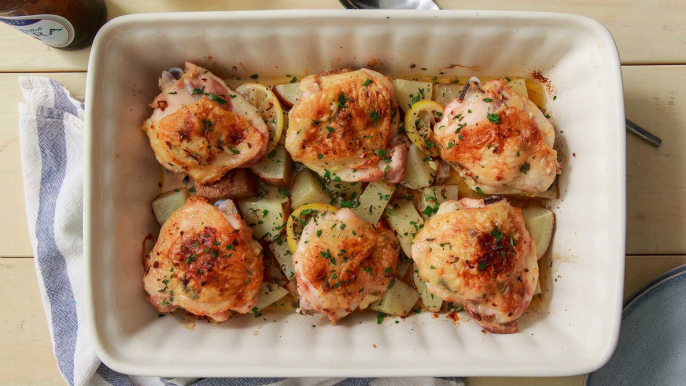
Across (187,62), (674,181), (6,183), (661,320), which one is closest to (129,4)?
(187,62)

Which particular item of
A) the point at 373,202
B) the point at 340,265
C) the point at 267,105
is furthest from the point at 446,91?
the point at 340,265

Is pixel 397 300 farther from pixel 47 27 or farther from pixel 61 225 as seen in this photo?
pixel 47 27

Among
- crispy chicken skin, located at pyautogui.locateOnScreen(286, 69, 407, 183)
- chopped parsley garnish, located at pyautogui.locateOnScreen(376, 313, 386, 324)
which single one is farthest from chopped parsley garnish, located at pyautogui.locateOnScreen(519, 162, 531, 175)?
chopped parsley garnish, located at pyautogui.locateOnScreen(376, 313, 386, 324)

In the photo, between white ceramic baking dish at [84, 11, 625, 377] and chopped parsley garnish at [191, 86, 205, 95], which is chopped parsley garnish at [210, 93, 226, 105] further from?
white ceramic baking dish at [84, 11, 625, 377]

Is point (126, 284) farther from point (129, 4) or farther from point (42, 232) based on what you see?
point (129, 4)

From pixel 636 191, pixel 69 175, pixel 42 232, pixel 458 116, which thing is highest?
pixel 458 116

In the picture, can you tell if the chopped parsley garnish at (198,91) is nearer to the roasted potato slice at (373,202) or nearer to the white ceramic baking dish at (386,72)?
the white ceramic baking dish at (386,72)
